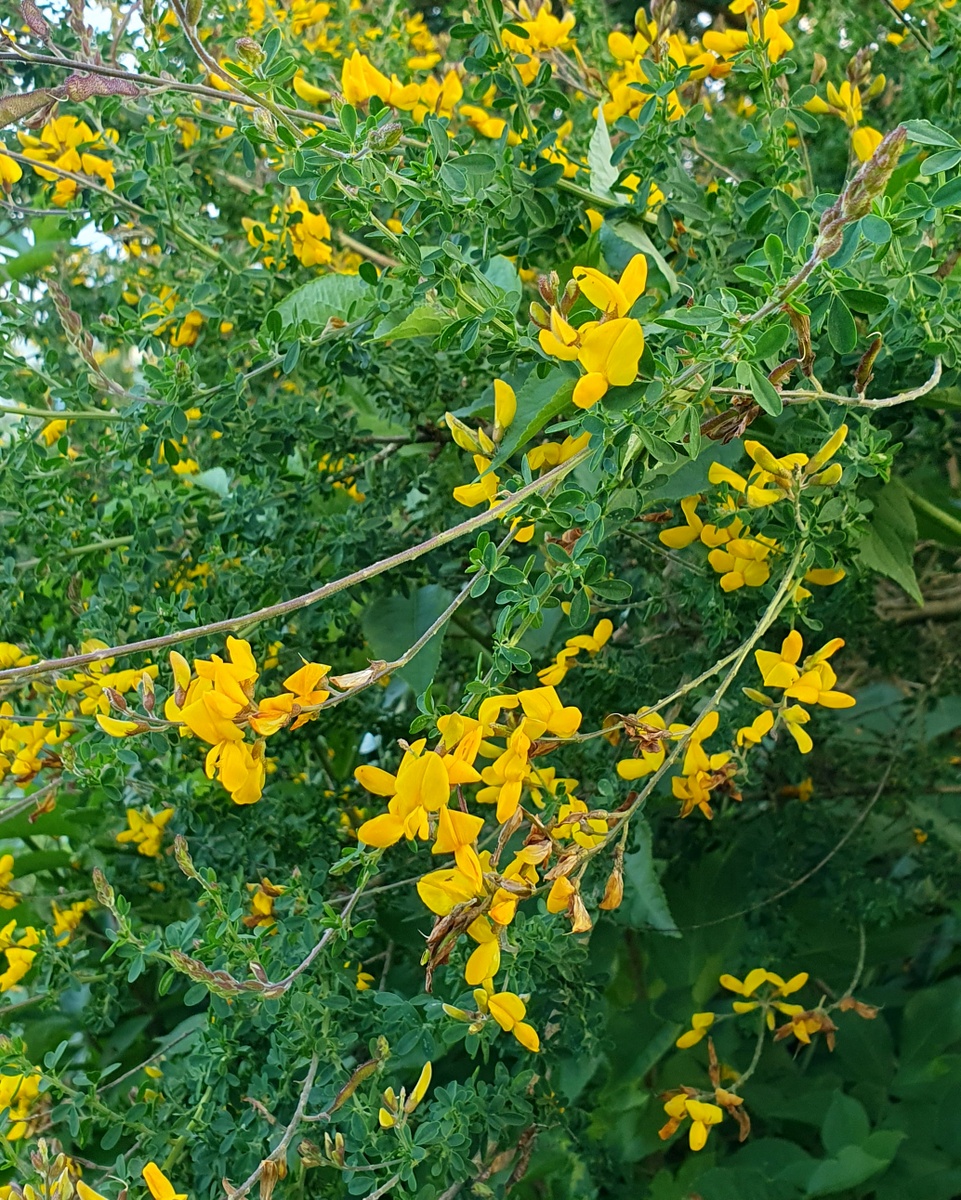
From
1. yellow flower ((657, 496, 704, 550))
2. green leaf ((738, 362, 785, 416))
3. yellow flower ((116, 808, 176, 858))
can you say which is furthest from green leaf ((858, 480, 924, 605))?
yellow flower ((116, 808, 176, 858))

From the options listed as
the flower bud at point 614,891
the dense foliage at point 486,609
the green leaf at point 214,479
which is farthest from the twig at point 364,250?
the flower bud at point 614,891

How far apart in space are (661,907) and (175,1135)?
37 centimetres

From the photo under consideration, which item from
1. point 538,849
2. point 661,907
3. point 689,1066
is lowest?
point 689,1066

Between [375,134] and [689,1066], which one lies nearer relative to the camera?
[375,134]

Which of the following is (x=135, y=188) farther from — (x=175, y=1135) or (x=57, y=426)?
(x=175, y=1135)

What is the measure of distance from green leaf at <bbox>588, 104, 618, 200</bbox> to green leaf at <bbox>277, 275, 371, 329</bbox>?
169 millimetres

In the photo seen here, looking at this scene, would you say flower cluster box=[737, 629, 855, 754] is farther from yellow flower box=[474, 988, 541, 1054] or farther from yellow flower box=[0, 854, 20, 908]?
yellow flower box=[0, 854, 20, 908]

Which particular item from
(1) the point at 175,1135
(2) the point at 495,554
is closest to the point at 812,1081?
(1) the point at 175,1135

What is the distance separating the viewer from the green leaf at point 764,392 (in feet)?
1.54

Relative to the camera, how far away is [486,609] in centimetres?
90

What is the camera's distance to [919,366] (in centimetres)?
65

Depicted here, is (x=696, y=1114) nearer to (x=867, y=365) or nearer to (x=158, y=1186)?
(x=158, y=1186)

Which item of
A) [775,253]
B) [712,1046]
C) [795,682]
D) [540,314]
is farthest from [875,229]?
[712,1046]

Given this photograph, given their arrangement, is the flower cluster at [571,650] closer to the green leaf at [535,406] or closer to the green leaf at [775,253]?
the green leaf at [535,406]
